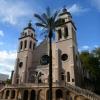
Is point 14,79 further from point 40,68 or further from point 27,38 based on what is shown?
point 27,38

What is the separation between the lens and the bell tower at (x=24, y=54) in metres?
45.5

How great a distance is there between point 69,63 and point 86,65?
812 centimetres

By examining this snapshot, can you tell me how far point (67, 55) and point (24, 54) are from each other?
14.1 m

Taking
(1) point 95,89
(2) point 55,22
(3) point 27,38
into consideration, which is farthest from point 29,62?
(2) point 55,22

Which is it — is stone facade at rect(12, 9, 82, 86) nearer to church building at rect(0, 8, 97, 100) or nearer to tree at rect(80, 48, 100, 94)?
church building at rect(0, 8, 97, 100)

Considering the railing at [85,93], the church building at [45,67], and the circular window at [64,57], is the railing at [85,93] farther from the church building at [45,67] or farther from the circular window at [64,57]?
the circular window at [64,57]

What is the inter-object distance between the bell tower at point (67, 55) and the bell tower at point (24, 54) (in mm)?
9926

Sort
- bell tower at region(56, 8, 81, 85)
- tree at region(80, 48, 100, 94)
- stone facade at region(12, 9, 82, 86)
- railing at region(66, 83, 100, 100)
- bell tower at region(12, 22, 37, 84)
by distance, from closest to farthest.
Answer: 1. railing at region(66, 83, 100, 100)
2. bell tower at region(56, 8, 81, 85)
3. stone facade at region(12, 9, 82, 86)
4. tree at region(80, 48, 100, 94)
5. bell tower at region(12, 22, 37, 84)

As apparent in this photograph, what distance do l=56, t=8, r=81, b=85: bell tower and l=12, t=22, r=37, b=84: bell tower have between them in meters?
9.93

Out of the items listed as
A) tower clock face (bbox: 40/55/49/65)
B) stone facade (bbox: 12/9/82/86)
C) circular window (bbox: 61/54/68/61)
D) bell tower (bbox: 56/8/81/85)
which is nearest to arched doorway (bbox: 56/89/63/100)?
stone facade (bbox: 12/9/82/86)

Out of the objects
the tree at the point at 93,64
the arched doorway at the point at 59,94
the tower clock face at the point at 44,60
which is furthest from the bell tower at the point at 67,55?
the tower clock face at the point at 44,60

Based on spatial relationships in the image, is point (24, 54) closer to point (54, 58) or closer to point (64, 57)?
point (54, 58)

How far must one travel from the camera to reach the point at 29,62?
47.3m

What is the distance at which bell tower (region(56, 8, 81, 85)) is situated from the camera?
125 feet
